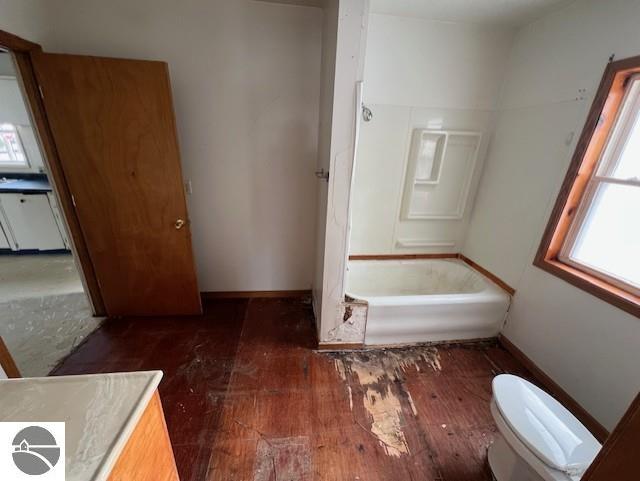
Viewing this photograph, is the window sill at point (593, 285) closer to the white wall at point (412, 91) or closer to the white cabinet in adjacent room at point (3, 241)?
the white wall at point (412, 91)

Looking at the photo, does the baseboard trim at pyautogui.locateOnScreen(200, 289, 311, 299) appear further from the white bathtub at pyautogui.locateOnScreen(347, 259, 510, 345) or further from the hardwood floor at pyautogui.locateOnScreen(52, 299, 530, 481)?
the white bathtub at pyautogui.locateOnScreen(347, 259, 510, 345)

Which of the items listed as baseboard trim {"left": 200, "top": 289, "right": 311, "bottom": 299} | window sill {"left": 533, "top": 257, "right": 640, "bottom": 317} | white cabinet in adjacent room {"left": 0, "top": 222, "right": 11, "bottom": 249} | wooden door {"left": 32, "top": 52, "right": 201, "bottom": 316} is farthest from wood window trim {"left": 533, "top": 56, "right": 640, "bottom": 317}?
white cabinet in adjacent room {"left": 0, "top": 222, "right": 11, "bottom": 249}

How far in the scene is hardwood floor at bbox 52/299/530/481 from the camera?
1277mm

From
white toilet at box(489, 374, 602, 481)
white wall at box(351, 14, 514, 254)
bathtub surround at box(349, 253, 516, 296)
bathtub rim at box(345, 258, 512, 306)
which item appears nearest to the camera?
white toilet at box(489, 374, 602, 481)

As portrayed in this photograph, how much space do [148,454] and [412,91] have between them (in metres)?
2.65

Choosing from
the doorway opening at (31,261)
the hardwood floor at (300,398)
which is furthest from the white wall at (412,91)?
the doorway opening at (31,261)

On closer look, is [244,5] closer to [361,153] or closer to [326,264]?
[361,153]

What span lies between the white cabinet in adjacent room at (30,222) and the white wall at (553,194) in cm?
486

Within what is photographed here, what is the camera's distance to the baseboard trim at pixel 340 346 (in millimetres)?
1949

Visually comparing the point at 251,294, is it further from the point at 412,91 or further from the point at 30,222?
the point at 30,222

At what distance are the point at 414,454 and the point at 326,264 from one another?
1.13 meters

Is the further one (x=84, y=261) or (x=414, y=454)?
(x=84, y=261)

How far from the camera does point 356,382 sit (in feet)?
5.62

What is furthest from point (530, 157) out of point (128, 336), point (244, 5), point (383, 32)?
point (128, 336)
